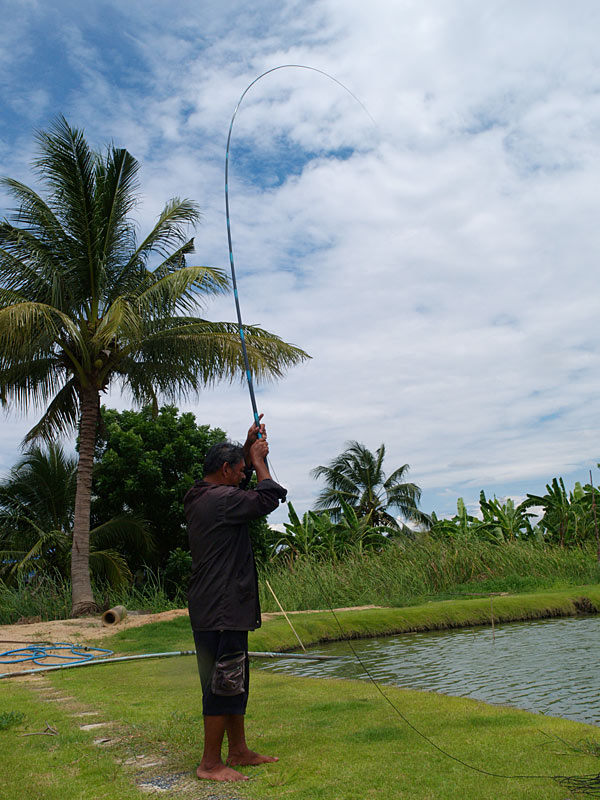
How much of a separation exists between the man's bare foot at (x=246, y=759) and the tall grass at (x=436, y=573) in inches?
461

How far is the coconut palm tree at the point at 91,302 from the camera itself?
14.0 meters

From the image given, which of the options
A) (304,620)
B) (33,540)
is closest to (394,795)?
(304,620)

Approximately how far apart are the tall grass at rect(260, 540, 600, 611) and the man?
1181 centimetres

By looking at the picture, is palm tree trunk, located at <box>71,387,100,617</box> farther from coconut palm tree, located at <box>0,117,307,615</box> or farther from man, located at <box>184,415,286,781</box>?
man, located at <box>184,415,286,781</box>

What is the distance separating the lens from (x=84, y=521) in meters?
13.9

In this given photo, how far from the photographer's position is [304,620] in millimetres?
11703

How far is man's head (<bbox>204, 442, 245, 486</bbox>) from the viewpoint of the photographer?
3.94 meters

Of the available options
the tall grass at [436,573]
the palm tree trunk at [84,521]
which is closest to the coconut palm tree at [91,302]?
the palm tree trunk at [84,521]

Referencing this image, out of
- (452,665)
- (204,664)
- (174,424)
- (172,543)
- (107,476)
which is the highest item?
(174,424)

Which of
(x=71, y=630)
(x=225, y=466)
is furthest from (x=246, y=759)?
(x=71, y=630)

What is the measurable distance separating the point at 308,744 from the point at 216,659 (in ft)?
3.00

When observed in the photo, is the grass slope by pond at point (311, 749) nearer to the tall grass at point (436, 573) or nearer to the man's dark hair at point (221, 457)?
the man's dark hair at point (221, 457)

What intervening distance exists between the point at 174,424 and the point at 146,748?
1581cm

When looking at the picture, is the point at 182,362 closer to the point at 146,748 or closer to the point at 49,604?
the point at 49,604
